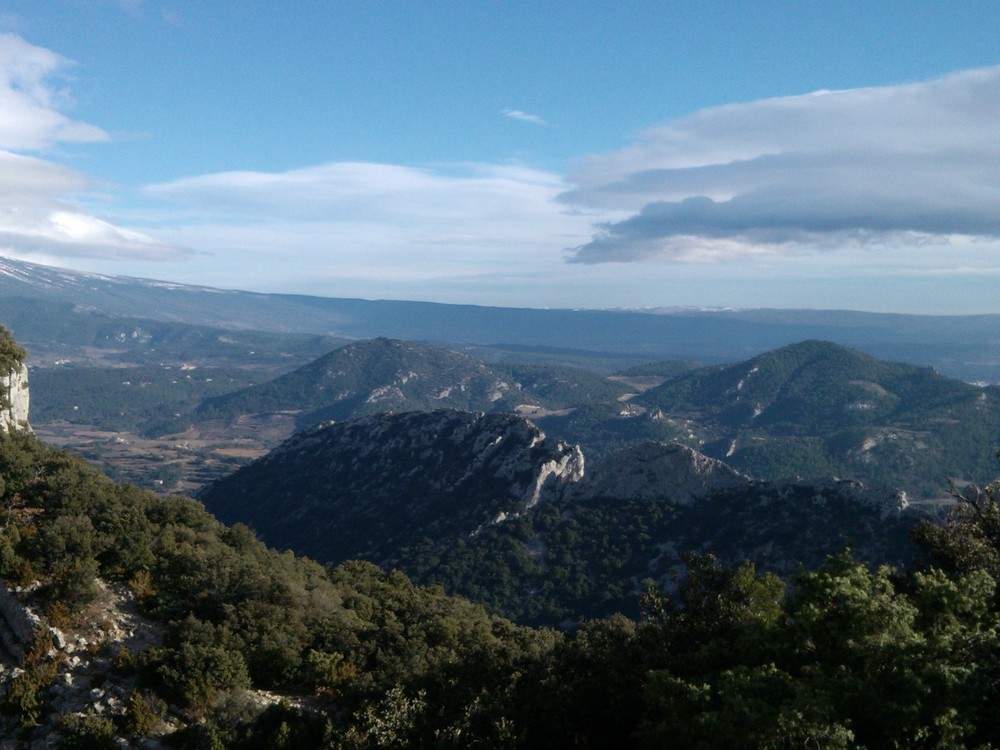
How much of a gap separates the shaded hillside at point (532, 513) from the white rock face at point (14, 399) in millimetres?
45388

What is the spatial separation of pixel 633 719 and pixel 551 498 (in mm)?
80543

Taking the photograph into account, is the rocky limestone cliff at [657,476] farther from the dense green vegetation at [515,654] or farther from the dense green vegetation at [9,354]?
the dense green vegetation at [9,354]

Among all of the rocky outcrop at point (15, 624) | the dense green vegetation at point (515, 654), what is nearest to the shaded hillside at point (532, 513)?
the dense green vegetation at point (515, 654)

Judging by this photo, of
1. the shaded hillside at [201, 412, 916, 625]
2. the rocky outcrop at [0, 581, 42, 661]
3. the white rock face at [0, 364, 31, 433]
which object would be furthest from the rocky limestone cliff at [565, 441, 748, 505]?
the rocky outcrop at [0, 581, 42, 661]

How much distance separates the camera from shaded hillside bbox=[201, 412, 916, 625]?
3118 inches

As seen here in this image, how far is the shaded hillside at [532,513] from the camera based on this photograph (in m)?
79.2

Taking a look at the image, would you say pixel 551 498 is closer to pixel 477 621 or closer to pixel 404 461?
pixel 404 461

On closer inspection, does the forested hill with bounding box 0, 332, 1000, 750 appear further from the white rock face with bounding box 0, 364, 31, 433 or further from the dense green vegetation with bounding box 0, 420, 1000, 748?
the white rock face with bounding box 0, 364, 31, 433

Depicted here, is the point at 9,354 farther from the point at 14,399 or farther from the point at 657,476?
the point at 657,476

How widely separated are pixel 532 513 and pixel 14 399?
63.3 meters

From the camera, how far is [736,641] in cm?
2005

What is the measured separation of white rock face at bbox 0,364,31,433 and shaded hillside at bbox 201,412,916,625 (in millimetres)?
45388

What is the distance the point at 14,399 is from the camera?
172 feet

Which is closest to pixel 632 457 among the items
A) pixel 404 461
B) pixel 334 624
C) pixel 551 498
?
pixel 551 498
